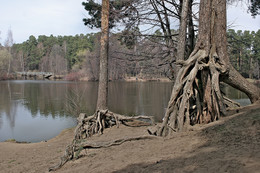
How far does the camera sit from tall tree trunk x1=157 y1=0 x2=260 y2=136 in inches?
226

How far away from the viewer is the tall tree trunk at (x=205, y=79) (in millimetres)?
5742

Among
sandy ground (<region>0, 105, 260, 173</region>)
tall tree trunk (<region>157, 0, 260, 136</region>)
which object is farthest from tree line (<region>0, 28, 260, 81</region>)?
sandy ground (<region>0, 105, 260, 173</region>)

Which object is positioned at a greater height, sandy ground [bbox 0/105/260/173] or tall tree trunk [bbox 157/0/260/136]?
tall tree trunk [bbox 157/0/260/136]

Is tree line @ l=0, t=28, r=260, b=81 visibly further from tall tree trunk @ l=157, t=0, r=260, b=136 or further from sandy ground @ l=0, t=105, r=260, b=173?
sandy ground @ l=0, t=105, r=260, b=173

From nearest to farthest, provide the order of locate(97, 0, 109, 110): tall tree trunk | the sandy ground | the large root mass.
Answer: the sandy ground, the large root mass, locate(97, 0, 109, 110): tall tree trunk

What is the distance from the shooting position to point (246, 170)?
250 cm

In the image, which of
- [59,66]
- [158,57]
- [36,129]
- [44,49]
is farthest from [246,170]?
[44,49]

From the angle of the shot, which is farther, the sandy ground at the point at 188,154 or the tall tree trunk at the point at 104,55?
the tall tree trunk at the point at 104,55

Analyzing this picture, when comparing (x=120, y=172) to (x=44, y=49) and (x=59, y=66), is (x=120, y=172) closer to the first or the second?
(x=59, y=66)

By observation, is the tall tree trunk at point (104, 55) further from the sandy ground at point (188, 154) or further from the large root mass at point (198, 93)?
the large root mass at point (198, 93)

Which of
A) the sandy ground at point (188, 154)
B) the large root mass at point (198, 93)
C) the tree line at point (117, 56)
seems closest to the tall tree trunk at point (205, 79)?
the large root mass at point (198, 93)

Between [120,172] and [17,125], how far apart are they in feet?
43.0

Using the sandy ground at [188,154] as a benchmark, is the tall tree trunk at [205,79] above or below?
above

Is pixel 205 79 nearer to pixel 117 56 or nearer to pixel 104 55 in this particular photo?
pixel 104 55
